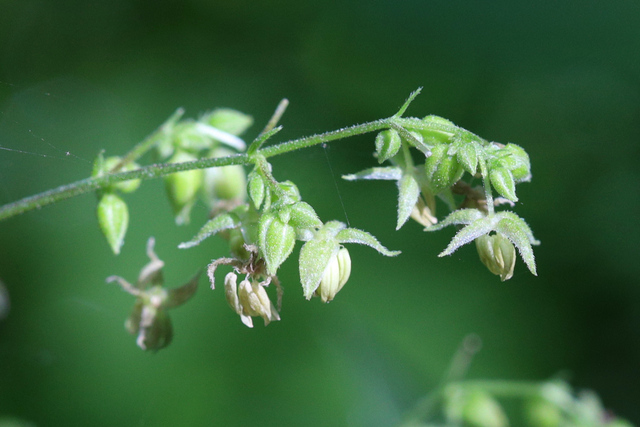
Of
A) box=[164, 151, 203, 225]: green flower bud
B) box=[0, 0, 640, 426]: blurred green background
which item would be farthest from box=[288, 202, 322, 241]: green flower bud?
box=[0, 0, 640, 426]: blurred green background

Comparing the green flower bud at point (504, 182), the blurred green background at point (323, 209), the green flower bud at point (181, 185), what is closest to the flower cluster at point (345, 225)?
the green flower bud at point (504, 182)

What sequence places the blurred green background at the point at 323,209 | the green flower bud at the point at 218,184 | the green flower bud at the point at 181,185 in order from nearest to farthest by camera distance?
the green flower bud at the point at 181,185, the green flower bud at the point at 218,184, the blurred green background at the point at 323,209

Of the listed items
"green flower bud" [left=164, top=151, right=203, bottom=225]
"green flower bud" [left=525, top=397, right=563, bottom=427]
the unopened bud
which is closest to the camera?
the unopened bud

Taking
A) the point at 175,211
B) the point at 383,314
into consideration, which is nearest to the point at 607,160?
the point at 383,314

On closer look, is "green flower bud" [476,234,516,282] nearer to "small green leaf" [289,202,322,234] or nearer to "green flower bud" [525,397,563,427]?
"small green leaf" [289,202,322,234]

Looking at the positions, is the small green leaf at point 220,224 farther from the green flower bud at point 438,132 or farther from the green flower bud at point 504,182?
the green flower bud at point 504,182

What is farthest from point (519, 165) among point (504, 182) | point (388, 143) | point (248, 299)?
point (248, 299)

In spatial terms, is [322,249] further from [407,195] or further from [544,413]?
[544,413]

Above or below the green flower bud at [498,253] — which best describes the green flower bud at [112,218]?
above
